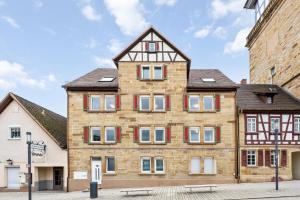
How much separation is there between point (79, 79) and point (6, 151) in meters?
8.70

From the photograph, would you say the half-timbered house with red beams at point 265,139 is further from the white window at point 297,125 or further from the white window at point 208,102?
the white window at point 208,102

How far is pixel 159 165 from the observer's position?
86.4ft

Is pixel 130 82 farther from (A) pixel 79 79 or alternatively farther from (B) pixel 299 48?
(B) pixel 299 48

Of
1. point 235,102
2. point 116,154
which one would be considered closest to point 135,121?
point 116,154

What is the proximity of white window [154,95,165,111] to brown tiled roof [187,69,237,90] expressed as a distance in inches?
94.9

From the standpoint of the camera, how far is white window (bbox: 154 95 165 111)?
26.6m

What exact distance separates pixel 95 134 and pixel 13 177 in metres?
8.10

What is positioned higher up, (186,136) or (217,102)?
(217,102)

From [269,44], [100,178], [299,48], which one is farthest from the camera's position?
[269,44]

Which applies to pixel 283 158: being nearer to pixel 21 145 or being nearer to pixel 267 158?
pixel 267 158

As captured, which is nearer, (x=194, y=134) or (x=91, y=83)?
(x=194, y=134)

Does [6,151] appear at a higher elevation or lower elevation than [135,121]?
lower

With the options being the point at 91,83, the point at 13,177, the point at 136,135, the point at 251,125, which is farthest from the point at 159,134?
the point at 13,177

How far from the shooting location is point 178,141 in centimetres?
2636
